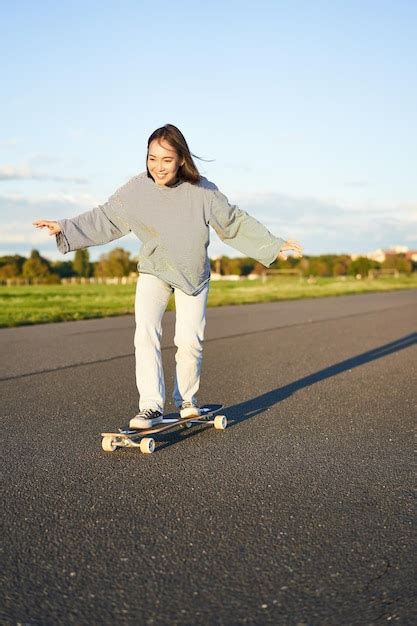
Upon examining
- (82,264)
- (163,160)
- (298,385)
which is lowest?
(298,385)

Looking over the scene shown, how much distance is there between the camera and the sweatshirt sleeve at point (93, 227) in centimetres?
565

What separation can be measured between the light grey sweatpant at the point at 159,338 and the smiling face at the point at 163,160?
2.22 feet

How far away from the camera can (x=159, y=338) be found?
562 cm

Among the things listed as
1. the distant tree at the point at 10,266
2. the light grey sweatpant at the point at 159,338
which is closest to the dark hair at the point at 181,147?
the light grey sweatpant at the point at 159,338

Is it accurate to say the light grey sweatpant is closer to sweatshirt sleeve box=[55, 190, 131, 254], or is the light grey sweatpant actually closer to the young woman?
the young woman

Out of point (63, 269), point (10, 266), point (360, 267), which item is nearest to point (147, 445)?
point (10, 266)

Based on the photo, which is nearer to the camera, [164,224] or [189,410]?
[164,224]

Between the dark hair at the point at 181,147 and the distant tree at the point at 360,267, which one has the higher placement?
the dark hair at the point at 181,147

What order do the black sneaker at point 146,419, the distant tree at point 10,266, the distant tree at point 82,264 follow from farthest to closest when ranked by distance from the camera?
the distant tree at point 82,264
the distant tree at point 10,266
the black sneaker at point 146,419

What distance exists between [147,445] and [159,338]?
0.79 metres

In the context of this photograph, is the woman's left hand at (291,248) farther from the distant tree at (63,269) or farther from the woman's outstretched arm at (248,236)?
the distant tree at (63,269)

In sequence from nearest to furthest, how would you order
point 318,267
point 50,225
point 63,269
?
point 50,225, point 63,269, point 318,267

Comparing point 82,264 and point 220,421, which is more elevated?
point 82,264

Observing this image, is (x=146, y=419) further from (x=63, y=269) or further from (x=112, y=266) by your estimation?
(x=63, y=269)
